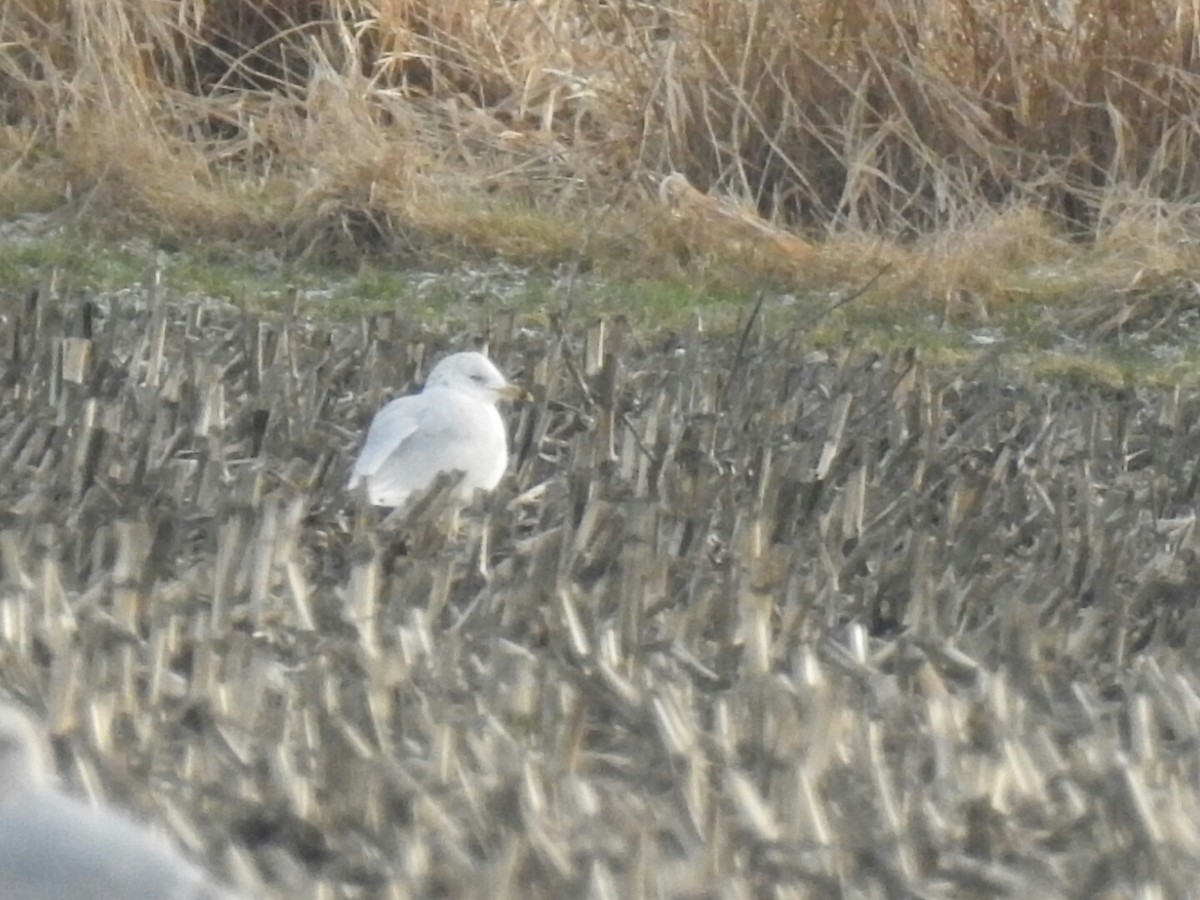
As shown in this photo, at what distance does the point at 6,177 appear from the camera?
7848 millimetres

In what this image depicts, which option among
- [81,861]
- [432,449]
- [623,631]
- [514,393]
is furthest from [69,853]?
[514,393]

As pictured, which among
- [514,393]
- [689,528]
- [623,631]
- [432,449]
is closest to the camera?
[623,631]

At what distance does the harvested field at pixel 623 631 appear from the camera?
7.49 feet

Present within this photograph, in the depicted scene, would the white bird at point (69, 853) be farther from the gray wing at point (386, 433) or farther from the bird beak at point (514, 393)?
the bird beak at point (514, 393)

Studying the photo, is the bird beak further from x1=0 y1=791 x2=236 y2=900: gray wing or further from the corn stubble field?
x1=0 y1=791 x2=236 y2=900: gray wing

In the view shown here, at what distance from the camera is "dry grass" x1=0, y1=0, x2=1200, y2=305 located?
24.4 ft

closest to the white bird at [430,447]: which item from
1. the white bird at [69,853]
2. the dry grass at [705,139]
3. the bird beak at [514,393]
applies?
the bird beak at [514,393]

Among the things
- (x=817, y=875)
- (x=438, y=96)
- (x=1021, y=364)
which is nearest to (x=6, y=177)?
(x=438, y=96)

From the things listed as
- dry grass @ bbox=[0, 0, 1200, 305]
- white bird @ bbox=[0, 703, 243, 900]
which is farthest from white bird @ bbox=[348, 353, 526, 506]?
dry grass @ bbox=[0, 0, 1200, 305]

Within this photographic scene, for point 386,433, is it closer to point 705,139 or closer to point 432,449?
point 432,449

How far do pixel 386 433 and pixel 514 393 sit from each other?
478 mm

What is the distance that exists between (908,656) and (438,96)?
247 inches

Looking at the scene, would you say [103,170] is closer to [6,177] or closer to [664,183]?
[6,177]

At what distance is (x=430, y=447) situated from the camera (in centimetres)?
391
